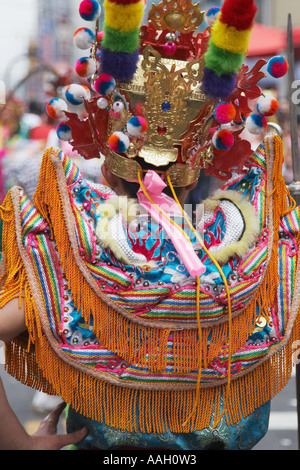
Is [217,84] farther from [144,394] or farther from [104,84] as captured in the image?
[144,394]

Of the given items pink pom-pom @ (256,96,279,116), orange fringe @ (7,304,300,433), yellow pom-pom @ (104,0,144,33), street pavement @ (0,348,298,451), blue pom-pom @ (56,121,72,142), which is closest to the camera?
yellow pom-pom @ (104,0,144,33)

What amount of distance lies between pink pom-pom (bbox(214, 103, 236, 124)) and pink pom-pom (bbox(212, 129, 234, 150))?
4 centimetres

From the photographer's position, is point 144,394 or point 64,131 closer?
point 144,394

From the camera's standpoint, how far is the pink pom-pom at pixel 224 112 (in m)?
1.79

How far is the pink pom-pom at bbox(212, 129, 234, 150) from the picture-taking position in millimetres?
1838

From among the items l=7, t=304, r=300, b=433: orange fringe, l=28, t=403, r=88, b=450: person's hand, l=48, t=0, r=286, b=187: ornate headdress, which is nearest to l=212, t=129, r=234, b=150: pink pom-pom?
l=48, t=0, r=286, b=187: ornate headdress

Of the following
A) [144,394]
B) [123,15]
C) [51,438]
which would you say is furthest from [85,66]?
[51,438]

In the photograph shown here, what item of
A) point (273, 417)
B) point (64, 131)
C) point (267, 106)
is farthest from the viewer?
point (273, 417)

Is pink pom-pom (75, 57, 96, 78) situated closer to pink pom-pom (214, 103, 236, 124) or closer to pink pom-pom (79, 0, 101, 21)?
pink pom-pom (79, 0, 101, 21)

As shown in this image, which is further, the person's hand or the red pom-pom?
the person's hand

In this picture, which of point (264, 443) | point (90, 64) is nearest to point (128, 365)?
point (90, 64)

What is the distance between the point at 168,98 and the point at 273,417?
347 cm

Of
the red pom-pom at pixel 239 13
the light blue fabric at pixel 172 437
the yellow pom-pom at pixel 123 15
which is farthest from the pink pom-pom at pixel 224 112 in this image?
the light blue fabric at pixel 172 437

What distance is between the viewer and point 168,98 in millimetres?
1867
